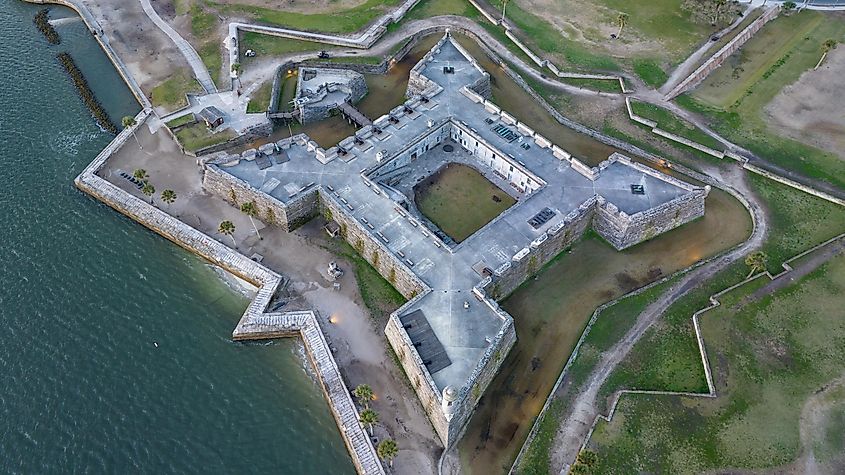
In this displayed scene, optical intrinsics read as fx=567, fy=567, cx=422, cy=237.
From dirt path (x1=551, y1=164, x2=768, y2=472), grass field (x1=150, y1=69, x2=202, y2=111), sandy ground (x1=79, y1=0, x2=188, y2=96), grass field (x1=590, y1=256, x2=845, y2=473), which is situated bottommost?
grass field (x1=590, y1=256, x2=845, y2=473)

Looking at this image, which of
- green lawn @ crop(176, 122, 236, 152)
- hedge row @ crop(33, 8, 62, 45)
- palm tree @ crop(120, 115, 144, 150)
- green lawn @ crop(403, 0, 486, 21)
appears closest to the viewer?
palm tree @ crop(120, 115, 144, 150)

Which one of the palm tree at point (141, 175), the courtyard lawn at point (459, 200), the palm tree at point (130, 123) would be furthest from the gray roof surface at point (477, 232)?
the palm tree at point (130, 123)

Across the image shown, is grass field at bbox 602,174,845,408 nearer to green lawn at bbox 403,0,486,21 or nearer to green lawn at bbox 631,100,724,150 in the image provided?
green lawn at bbox 631,100,724,150

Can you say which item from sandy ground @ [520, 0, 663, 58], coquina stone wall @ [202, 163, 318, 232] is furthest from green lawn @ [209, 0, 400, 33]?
coquina stone wall @ [202, 163, 318, 232]

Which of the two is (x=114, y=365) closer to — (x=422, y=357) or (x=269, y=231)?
(x=269, y=231)

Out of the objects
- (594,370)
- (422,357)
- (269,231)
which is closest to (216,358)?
(269,231)

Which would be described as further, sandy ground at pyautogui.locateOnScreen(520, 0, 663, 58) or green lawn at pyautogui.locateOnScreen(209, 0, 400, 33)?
green lawn at pyautogui.locateOnScreen(209, 0, 400, 33)

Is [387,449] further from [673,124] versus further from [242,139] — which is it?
[673,124]
